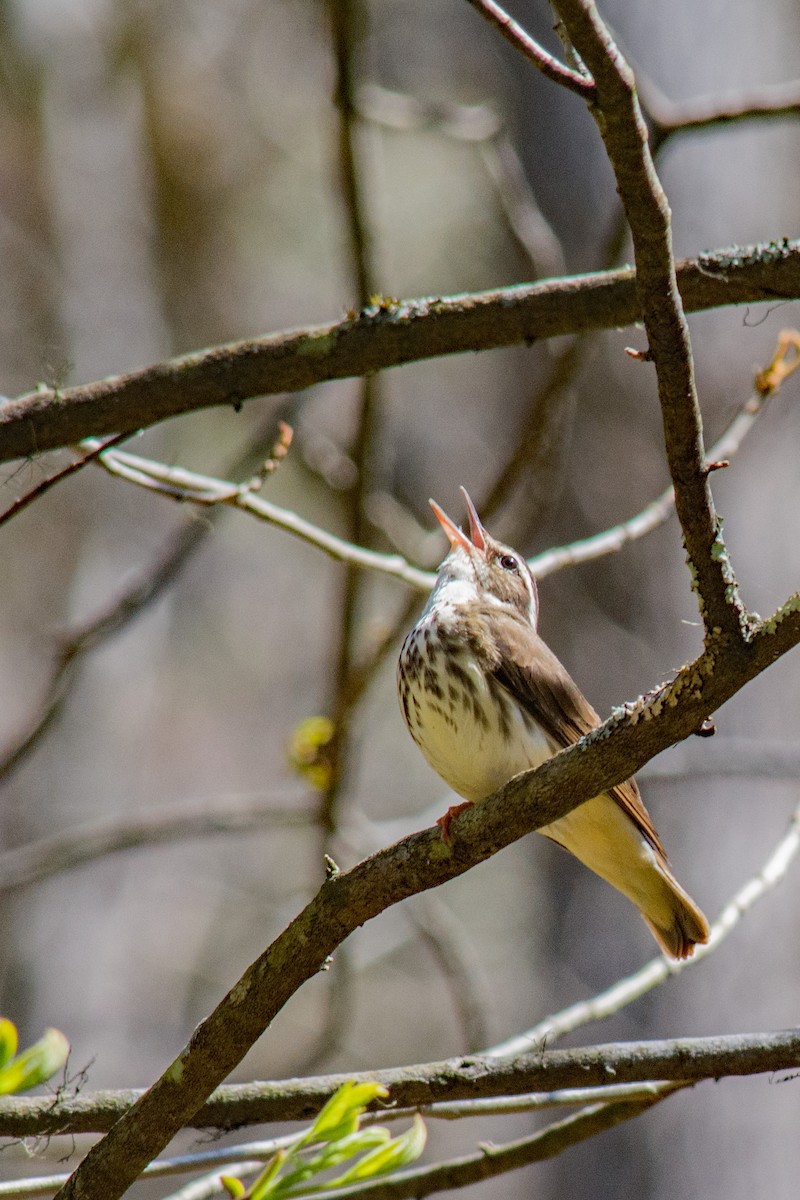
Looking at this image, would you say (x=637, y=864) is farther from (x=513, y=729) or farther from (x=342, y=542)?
(x=342, y=542)

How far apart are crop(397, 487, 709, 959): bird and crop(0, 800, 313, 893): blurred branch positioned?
1.65 m

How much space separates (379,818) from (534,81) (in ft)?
21.6

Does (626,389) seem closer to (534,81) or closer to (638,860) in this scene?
(534,81)

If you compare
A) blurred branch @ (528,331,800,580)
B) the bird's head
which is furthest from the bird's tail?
the bird's head

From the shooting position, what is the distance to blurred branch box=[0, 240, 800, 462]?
330 centimetres

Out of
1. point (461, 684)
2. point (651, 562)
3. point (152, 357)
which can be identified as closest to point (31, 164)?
point (152, 357)

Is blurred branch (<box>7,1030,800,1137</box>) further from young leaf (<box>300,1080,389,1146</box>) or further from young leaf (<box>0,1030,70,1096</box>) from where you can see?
young leaf (<box>0,1030,70,1096</box>)

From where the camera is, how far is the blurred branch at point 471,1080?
2.87 meters

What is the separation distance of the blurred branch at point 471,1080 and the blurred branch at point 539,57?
1.97m

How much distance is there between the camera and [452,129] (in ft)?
18.7

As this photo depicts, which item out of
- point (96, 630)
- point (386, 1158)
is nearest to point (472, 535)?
point (96, 630)

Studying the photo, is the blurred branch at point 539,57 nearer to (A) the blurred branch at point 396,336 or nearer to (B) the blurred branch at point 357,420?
(A) the blurred branch at point 396,336

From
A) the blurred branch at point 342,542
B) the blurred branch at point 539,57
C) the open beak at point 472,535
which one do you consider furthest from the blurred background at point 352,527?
the blurred branch at point 539,57

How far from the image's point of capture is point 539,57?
239 centimetres
